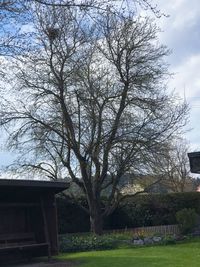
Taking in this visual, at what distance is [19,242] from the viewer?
19641mm

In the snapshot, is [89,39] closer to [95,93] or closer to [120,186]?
[95,93]

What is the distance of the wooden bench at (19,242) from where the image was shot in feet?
60.0

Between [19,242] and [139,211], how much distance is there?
12.3m

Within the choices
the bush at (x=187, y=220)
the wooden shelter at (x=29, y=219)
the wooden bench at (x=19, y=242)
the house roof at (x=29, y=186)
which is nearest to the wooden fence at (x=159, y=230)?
the bush at (x=187, y=220)

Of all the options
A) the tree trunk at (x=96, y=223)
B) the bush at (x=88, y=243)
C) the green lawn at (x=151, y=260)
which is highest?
the tree trunk at (x=96, y=223)

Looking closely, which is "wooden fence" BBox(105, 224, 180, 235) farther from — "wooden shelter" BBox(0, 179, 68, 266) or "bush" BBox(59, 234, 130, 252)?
"wooden shelter" BBox(0, 179, 68, 266)

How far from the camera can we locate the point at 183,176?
5519cm

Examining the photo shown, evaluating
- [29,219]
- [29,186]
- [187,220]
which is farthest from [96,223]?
[29,186]

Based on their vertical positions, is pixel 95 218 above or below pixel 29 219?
above

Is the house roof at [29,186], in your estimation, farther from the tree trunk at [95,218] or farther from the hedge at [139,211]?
the hedge at [139,211]

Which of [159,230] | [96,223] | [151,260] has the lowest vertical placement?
[151,260]

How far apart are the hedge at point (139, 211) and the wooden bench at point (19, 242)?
948 cm

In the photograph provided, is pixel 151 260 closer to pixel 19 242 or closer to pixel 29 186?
pixel 29 186

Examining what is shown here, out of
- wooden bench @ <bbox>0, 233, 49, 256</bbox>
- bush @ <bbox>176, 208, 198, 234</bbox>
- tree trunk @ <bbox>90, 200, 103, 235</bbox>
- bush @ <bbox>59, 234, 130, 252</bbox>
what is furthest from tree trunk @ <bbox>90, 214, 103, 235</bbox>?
wooden bench @ <bbox>0, 233, 49, 256</bbox>
